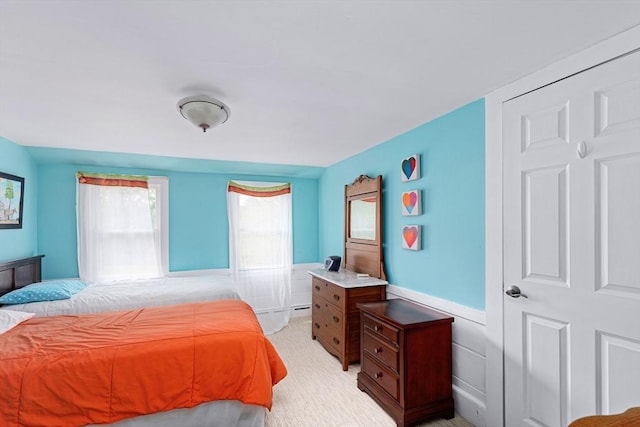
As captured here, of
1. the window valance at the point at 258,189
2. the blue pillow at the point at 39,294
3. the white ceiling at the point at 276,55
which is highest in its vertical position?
the white ceiling at the point at 276,55

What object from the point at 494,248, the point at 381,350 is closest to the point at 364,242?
the point at 381,350

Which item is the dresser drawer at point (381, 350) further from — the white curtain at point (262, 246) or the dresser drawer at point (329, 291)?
the white curtain at point (262, 246)

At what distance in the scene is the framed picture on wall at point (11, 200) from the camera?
115 inches

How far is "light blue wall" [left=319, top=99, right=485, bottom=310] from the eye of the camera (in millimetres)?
2180

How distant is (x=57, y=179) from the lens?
3742mm

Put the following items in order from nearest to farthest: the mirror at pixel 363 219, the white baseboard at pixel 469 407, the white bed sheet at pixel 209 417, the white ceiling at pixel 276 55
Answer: the white ceiling at pixel 276 55 → the white bed sheet at pixel 209 417 → the white baseboard at pixel 469 407 → the mirror at pixel 363 219

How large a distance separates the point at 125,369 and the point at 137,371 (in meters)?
0.07

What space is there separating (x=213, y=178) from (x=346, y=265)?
228 centimetres

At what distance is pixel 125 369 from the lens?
1.78 metres

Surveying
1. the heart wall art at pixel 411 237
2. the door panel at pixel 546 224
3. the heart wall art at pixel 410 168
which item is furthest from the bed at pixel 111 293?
the door panel at pixel 546 224

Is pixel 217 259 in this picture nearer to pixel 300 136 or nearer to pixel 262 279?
pixel 262 279

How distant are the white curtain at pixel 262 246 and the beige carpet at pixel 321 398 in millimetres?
1111

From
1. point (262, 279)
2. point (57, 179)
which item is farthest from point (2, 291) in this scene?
point (262, 279)

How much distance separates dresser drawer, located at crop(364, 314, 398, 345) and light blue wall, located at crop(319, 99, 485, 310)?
0.52 m
